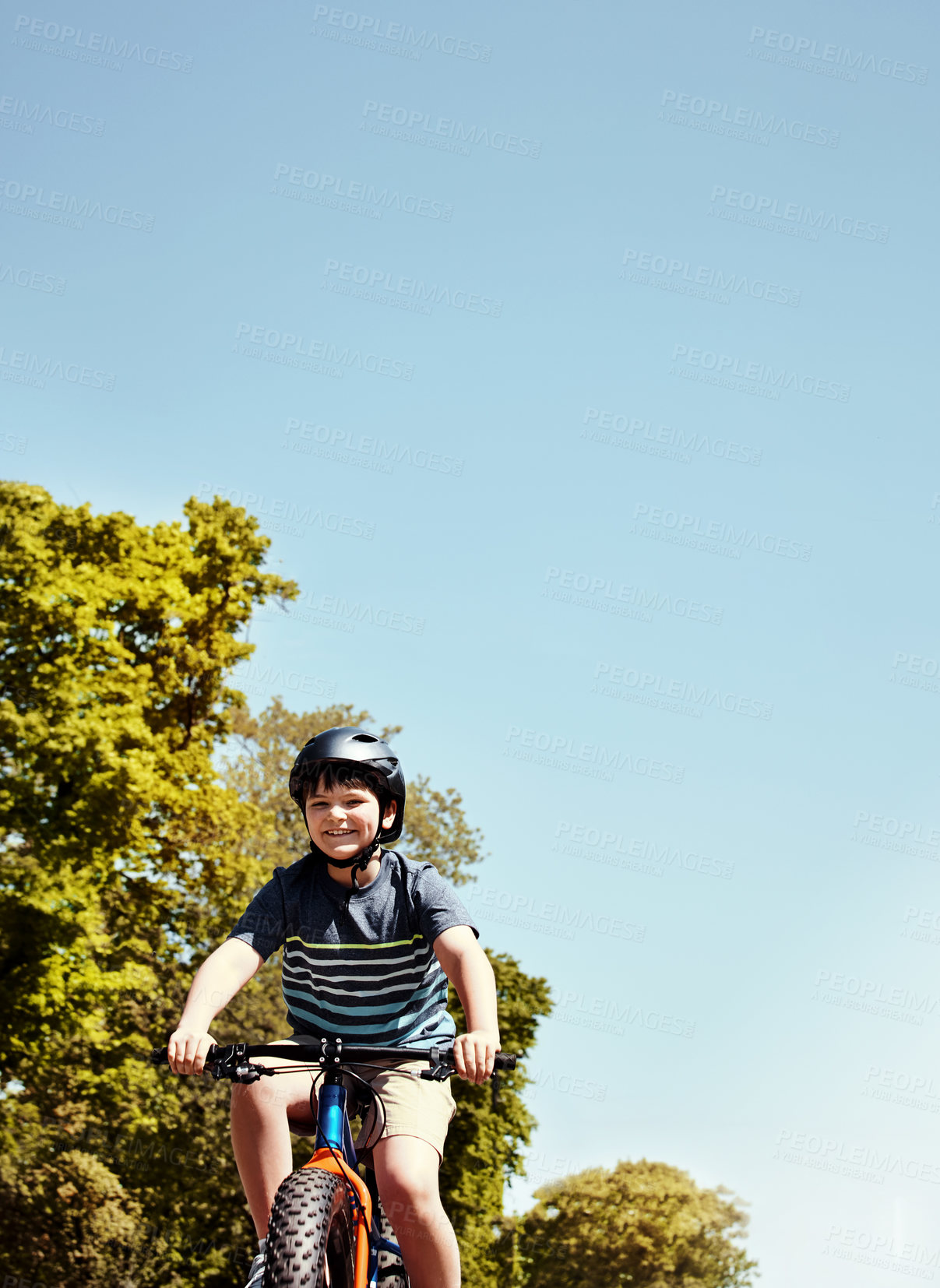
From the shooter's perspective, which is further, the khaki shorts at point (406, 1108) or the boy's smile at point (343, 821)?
the boy's smile at point (343, 821)

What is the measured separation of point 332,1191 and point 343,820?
1301mm

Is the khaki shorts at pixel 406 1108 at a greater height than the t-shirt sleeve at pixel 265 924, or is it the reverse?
the t-shirt sleeve at pixel 265 924

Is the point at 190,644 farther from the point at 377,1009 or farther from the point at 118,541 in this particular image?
the point at 377,1009

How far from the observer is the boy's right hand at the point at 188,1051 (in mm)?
3359

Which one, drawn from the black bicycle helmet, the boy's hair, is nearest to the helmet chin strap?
the black bicycle helmet

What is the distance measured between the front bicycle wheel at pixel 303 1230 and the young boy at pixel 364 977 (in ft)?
1.38

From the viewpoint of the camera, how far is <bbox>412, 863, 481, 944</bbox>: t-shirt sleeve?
3.84 m

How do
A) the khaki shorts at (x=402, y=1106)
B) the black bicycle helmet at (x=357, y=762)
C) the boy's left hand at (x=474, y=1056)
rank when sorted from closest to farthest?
the boy's left hand at (x=474, y=1056) < the khaki shorts at (x=402, y=1106) < the black bicycle helmet at (x=357, y=762)

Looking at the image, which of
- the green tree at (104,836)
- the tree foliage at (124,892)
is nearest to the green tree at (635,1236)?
the tree foliage at (124,892)

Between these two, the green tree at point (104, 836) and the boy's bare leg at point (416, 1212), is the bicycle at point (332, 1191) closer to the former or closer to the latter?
the boy's bare leg at point (416, 1212)

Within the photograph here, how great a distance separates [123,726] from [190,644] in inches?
117

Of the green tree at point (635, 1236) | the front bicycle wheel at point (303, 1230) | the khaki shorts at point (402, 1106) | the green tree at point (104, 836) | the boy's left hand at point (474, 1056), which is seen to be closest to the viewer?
the front bicycle wheel at point (303, 1230)

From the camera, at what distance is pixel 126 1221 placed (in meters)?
21.6

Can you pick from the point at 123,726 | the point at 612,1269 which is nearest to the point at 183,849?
the point at 123,726
